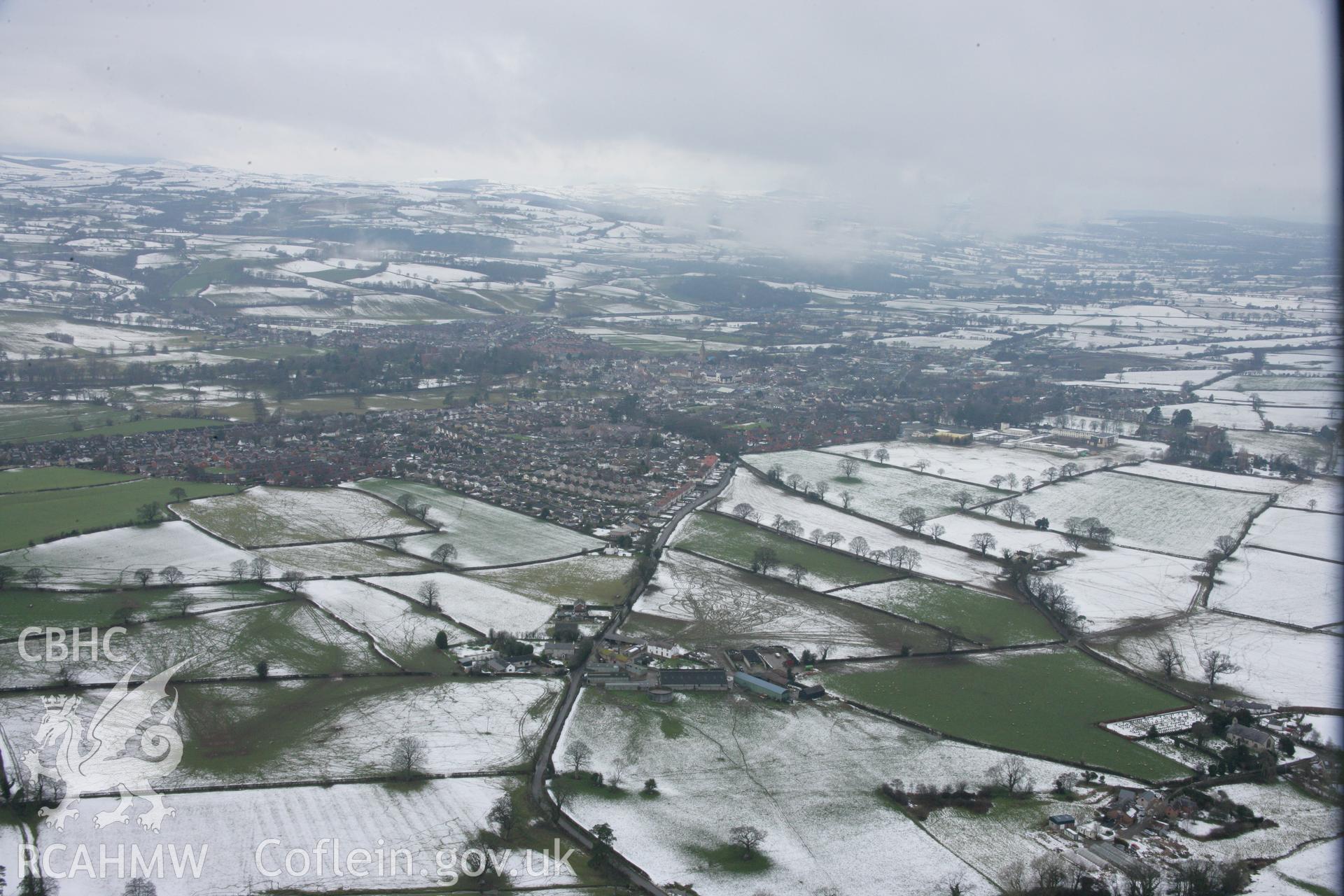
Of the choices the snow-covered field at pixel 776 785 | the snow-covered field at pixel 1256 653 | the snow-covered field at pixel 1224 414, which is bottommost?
the snow-covered field at pixel 1256 653

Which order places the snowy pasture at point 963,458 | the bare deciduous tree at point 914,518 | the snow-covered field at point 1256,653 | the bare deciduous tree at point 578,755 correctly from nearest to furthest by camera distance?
1. the bare deciduous tree at point 578,755
2. the snow-covered field at point 1256,653
3. the bare deciduous tree at point 914,518
4. the snowy pasture at point 963,458

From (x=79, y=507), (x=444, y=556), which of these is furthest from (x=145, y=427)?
(x=444, y=556)

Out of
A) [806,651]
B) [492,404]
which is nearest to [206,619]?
[806,651]

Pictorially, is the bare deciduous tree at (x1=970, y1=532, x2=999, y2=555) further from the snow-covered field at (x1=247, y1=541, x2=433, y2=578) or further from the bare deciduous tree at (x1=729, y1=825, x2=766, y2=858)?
the bare deciduous tree at (x1=729, y1=825, x2=766, y2=858)

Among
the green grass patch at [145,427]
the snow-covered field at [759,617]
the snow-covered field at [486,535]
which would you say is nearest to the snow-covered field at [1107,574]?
→ the snow-covered field at [759,617]

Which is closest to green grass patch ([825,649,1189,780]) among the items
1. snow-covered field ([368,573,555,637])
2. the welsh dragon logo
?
snow-covered field ([368,573,555,637])

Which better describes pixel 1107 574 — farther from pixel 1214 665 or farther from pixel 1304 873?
pixel 1304 873

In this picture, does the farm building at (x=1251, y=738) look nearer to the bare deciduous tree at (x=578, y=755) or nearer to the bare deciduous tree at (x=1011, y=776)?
the bare deciduous tree at (x=1011, y=776)
